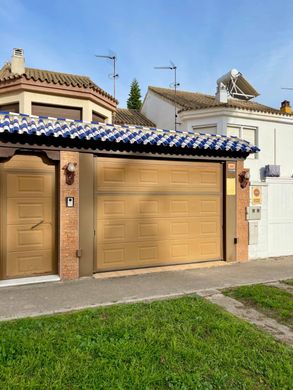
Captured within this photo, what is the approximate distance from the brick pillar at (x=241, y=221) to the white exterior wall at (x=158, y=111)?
9339 millimetres

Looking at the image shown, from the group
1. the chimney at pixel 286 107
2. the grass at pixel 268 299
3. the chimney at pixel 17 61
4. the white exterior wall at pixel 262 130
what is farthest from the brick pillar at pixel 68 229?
the chimney at pixel 286 107

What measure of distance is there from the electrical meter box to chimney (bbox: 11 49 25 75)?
11292 millimetres

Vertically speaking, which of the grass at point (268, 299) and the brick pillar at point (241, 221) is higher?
the brick pillar at point (241, 221)

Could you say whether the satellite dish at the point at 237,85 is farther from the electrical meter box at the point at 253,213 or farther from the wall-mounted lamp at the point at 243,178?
the electrical meter box at the point at 253,213

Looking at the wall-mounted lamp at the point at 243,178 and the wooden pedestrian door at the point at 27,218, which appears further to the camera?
the wall-mounted lamp at the point at 243,178

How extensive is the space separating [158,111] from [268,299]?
1528cm

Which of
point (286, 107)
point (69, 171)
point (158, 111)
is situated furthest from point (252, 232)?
point (286, 107)

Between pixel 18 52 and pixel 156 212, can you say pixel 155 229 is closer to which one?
pixel 156 212

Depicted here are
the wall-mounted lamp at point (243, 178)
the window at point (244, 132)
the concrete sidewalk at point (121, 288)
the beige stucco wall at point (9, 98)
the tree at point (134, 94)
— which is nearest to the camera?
the concrete sidewalk at point (121, 288)

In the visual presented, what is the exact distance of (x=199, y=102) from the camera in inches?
Answer: 690

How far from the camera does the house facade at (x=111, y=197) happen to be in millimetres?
6559

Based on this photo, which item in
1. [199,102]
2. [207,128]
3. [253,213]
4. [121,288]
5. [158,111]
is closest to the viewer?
[121,288]

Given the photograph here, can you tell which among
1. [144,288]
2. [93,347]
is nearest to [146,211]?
[144,288]

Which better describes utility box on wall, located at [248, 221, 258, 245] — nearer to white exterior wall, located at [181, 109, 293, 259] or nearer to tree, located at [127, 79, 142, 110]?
white exterior wall, located at [181, 109, 293, 259]
